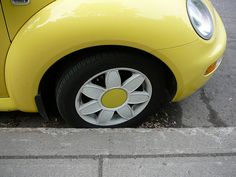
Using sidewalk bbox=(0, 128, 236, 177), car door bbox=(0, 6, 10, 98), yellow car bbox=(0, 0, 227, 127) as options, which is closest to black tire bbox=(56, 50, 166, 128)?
yellow car bbox=(0, 0, 227, 127)

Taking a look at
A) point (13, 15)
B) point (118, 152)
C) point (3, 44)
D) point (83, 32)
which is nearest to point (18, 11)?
point (13, 15)

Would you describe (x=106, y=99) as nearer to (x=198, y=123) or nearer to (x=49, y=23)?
(x=49, y=23)

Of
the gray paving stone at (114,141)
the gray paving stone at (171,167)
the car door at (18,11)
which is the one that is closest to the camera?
the car door at (18,11)

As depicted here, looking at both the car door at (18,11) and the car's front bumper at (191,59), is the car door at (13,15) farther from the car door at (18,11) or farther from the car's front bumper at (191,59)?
the car's front bumper at (191,59)

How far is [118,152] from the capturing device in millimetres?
2283

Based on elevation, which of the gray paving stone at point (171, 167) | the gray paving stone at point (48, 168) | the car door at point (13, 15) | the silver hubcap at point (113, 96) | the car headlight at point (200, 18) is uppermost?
the car door at point (13, 15)

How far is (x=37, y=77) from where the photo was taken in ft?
7.39

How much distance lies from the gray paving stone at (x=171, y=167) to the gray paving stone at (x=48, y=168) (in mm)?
106

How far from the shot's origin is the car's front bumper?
7.38 ft

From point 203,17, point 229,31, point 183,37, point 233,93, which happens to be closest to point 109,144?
point 183,37

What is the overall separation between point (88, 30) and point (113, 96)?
53 cm

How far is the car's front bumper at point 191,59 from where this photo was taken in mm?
2250

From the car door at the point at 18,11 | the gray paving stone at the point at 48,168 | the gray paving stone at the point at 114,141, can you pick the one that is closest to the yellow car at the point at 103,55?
the car door at the point at 18,11

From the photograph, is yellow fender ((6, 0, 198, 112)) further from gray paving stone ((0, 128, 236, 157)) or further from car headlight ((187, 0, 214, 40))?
gray paving stone ((0, 128, 236, 157))
